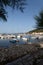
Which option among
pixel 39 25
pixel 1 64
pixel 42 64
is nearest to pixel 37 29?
pixel 39 25

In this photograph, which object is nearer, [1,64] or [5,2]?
[5,2]

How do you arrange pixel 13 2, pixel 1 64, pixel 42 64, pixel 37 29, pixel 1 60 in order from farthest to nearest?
pixel 1 60, pixel 1 64, pixel 37 29, pixel 42 64, pixel 13 2

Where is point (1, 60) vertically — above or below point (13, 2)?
below

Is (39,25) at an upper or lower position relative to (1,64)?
upper

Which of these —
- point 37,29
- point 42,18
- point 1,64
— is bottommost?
point 1,64

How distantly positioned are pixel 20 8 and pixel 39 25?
315 centimetres

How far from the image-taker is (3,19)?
5586 mm

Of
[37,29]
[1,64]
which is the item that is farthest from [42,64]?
[1,64]

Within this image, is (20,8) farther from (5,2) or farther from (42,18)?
(42,18)

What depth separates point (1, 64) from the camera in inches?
363

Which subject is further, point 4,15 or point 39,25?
point 39,25

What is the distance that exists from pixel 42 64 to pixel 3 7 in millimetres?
3583

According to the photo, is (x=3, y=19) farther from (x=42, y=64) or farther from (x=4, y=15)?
(x=42, y=64)

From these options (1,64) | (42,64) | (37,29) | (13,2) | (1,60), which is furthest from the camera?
(1,60)
